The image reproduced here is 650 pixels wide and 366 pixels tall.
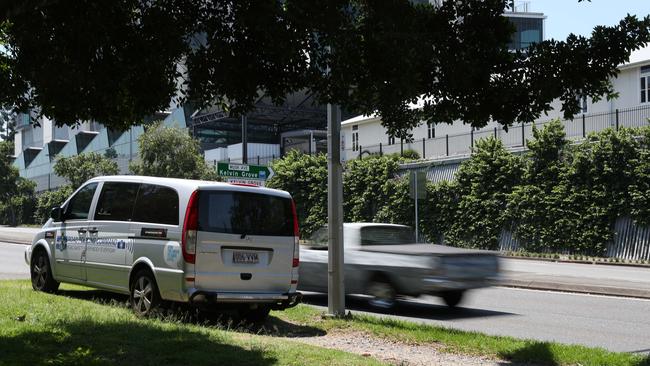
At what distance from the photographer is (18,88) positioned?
8250 millimetres

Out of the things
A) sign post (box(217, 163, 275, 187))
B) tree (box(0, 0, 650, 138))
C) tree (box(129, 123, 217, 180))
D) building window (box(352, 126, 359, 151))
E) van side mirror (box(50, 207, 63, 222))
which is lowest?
van side mirror (box(50, 207, 63, 222))

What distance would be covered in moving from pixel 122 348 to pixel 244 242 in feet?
8.67

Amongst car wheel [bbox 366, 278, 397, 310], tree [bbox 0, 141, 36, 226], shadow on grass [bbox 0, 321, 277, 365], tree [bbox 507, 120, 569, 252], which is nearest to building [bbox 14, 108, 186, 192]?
tree [bbox 0, 141, 36, 226]

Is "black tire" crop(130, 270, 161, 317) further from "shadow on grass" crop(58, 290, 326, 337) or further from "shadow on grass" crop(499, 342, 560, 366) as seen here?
"shadow on grass" crop(499, 342, 560, 366)

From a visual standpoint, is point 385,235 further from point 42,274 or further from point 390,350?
point 42,274

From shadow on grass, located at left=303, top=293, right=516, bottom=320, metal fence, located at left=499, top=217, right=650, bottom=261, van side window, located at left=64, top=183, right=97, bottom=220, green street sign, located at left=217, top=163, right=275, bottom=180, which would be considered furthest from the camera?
metal fence, located at left=499, top=217, right=650, bottom=261

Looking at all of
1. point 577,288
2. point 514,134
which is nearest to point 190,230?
point 577,288

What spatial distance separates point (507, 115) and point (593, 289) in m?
9.03

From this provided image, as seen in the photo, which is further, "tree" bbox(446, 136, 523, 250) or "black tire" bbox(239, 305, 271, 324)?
"tree" bbox(446, 136, 523, 250)

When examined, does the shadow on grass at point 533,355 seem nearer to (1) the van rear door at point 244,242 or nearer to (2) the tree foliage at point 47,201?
(1) the van rear door at point 244,242

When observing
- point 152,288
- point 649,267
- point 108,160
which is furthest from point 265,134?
point 152,288

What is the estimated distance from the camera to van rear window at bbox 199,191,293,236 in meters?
9.01

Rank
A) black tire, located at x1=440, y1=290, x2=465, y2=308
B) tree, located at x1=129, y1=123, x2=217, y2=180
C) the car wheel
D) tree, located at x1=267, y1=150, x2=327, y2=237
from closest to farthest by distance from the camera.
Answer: the car wheel
black tire, located at x1=440, y1=290, x2=465, y2=308
tree, located at x1=267, y1=150, x2=327, y2=237
tree, located at x1=129, y1=123, x2=217, y2=180

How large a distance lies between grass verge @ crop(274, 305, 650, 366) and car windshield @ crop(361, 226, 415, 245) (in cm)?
225
